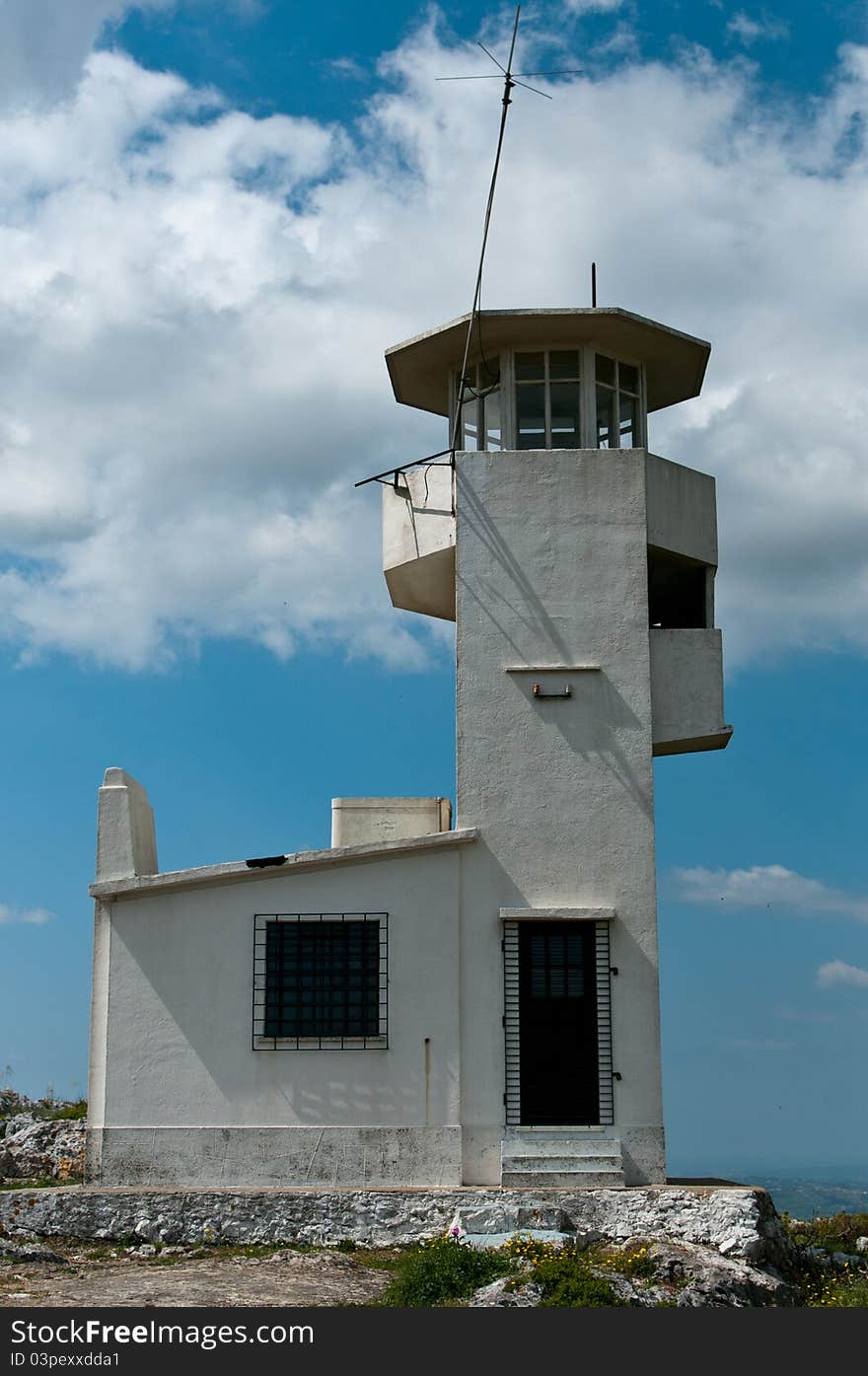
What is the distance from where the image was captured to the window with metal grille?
1688cm

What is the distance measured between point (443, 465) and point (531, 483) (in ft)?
4.69

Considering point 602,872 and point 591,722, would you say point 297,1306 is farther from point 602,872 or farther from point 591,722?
point 591,722

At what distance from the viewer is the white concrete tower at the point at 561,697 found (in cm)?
1680

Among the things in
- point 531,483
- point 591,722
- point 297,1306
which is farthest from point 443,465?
point 297,1306

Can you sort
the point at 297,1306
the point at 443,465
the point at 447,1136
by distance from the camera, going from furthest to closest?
1. the point at 443,465
2. the point at 447,1136
3. the point at 297,1306

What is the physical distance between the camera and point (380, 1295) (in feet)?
43.1

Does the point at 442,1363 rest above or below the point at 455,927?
below

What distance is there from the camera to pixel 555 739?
17672 mm

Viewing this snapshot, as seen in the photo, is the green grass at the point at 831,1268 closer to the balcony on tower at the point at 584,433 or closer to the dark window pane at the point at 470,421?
the balcony on tower at the point at 584,433

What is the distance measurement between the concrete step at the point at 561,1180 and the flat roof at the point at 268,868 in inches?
147

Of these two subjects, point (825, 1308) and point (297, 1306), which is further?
point (825, 1308)

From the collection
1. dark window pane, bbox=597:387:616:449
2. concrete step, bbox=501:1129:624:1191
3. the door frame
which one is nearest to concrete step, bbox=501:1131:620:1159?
concrete step, bbox=501:1129:624:1191

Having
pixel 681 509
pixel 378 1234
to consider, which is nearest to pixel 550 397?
pixel 681 509

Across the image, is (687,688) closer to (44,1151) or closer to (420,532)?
(420,532)
